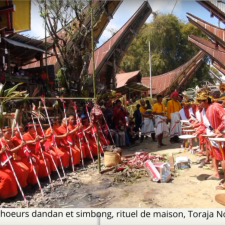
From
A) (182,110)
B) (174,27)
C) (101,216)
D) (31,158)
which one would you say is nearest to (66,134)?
(31,158)

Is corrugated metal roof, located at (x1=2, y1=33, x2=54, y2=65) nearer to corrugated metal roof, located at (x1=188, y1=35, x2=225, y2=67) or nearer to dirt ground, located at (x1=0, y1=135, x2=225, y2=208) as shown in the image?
dirt ground, located at (x1=0, y1=135, x2=225, y2=208)

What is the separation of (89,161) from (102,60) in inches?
330

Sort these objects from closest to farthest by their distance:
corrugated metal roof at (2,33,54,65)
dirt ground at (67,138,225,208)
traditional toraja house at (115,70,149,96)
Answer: dirt ground at (67,138,225,208), corrugated metal roof at (2,33,54,65), traditional toraja house at (115,70,149,96)

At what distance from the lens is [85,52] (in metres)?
10.9

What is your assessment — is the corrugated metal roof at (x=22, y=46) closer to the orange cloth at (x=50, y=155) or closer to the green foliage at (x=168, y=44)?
the orange cloth at (x=50, y=155)

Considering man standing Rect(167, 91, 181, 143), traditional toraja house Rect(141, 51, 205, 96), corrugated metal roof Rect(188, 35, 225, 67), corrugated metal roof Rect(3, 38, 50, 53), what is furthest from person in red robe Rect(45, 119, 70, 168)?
traditional toraja house Rect(141, 51, 205, 96)

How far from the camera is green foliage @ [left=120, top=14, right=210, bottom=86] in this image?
2880 cm

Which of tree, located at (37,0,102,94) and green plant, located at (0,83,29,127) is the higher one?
tree, located at (37,0,102,94)

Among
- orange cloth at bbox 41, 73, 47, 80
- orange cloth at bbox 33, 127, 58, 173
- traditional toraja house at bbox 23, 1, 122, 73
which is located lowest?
orange cloth at bbox 33, 127, 58, 173

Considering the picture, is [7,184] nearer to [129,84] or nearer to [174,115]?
[174,115]

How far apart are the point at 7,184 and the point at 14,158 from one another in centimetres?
56

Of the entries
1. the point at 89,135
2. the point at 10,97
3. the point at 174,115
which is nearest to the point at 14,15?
the point at 10,97

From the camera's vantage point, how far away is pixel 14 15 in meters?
9.33

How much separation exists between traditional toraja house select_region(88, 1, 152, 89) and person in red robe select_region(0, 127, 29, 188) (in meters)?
10.3
